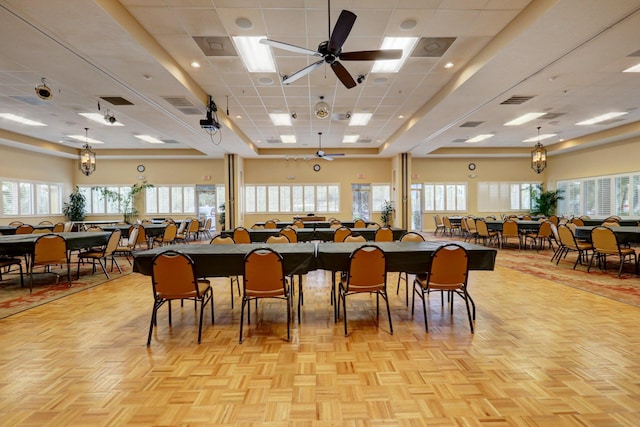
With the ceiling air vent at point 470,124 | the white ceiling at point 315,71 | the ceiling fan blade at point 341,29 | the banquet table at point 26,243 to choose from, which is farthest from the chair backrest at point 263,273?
the ceiling air vent at point 470,124

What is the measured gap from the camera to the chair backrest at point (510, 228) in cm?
867

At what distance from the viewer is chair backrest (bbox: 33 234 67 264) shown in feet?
15.6

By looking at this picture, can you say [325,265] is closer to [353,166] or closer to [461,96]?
[461,96]

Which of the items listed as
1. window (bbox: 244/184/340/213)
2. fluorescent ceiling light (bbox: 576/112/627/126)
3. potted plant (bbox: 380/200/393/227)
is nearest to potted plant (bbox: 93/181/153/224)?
window (bbox: 244/184/340/213)

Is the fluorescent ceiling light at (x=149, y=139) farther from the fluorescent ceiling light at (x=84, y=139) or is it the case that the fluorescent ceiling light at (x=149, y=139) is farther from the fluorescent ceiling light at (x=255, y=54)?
the fluorescent ceiling light at (x=255, y=54)

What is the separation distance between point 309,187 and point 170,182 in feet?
22.7

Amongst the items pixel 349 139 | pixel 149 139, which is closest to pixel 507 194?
pixel 349 139

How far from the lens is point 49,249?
4824mm

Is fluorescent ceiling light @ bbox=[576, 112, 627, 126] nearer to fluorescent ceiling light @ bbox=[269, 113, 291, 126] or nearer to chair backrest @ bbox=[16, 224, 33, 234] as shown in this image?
fluorescent ceiling light @ bbox=[269, 113, 291, 126]

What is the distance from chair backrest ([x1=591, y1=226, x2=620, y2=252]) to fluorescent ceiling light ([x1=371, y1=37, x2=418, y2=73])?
15.8 ft

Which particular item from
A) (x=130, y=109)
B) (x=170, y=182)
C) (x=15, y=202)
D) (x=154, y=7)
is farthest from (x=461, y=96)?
(x=15, y=202)

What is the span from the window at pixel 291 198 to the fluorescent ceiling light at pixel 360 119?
5367 mm

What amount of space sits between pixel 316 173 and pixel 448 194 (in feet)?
22.4

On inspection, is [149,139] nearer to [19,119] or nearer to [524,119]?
[19,119]
